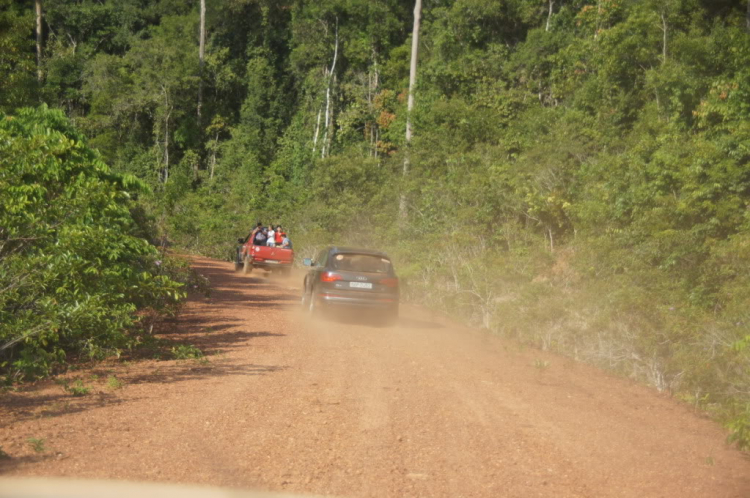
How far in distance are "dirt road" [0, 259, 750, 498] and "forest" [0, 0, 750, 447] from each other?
0.98m

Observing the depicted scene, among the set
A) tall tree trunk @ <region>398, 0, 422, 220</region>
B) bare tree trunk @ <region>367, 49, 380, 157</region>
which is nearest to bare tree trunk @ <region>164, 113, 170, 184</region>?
bare tree trunk @ <region>367, 49, 380, 157</region>

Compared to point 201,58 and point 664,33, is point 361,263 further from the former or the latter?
point 201,58

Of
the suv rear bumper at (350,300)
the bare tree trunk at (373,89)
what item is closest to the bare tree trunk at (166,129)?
the bare tree trunk at (373,89)

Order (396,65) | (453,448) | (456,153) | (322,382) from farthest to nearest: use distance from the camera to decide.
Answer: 1. (396,65)
2. (456,153)
3. (322,382)
4. (453,448)

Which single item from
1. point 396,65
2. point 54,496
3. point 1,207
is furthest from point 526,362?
point 396,65

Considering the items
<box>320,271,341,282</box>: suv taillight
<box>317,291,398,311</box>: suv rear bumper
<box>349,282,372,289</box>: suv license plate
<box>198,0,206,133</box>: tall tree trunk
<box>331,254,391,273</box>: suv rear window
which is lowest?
<box>317,291,398,311</box>: suv rear bumper

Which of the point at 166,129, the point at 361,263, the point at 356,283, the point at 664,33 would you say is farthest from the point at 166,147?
the point at 356,283

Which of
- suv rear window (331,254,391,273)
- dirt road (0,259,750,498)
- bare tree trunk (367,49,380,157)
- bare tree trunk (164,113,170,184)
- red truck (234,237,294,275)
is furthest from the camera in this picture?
bare tree trunk (164,113,170,184)

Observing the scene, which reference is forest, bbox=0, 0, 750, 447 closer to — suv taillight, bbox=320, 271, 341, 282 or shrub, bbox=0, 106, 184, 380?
shrub, bbox=0, 106, 184, 380

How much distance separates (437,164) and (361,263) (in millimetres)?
15813

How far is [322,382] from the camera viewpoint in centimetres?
1050

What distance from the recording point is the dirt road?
6.41 m

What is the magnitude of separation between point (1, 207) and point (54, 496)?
534 centimetres

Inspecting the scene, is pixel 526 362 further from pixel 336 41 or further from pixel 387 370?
pixel 336 41
